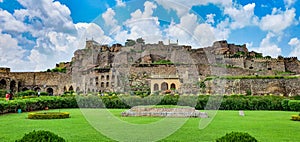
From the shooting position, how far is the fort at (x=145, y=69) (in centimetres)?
4960

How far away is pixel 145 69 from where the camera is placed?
5525 centimetres

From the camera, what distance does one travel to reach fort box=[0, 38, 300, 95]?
163 feet

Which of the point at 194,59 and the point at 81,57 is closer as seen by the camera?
the point at 194,59

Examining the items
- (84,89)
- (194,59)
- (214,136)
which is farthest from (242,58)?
(214,136)

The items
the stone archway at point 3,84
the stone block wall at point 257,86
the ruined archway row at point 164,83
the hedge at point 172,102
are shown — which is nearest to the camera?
the hedge at point 172,102

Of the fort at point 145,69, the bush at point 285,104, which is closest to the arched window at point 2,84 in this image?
the fort at point 145,69

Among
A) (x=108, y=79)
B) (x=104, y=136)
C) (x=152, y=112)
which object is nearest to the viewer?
(x=104, y=136)

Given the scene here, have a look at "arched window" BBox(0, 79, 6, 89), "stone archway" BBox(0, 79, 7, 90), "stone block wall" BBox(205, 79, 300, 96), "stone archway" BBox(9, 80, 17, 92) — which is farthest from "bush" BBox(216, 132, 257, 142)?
"stone archway" BBox(9, 80, 17, 92)

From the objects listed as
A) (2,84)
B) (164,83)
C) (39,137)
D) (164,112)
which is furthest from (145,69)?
(39,137)

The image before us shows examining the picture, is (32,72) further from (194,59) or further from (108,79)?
(194,59)

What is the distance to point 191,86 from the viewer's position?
39.0m

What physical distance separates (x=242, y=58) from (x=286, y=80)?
87.6ft

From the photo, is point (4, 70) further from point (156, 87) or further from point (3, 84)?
point (156, 87)

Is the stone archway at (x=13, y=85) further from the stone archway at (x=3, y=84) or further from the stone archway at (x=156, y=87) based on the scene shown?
the stone archway at (x=156, y=87)
